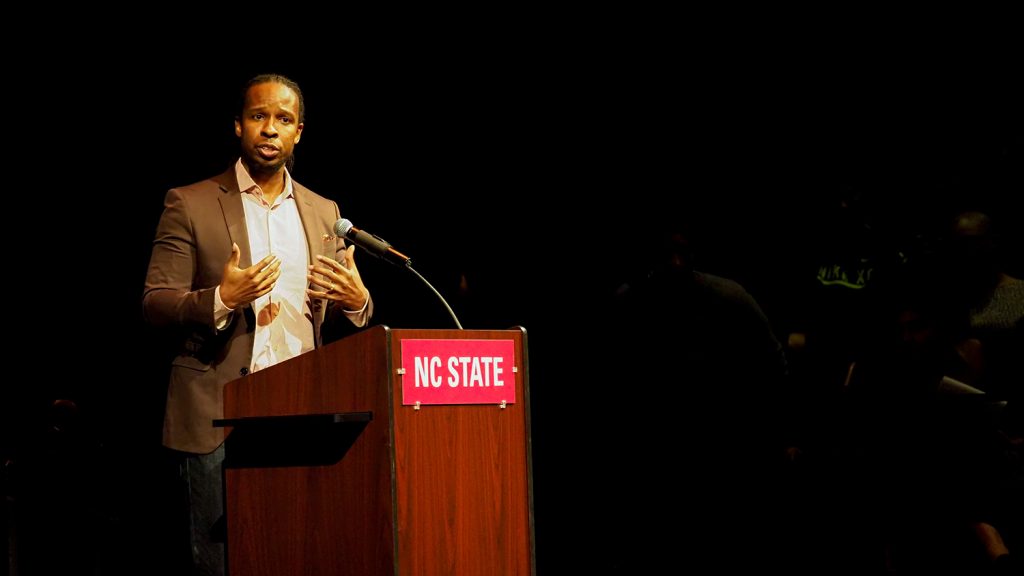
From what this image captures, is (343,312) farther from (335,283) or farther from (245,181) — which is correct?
(245,181)

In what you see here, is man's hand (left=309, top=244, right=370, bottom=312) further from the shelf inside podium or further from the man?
the shelf inside podium

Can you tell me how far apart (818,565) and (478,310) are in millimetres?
1882

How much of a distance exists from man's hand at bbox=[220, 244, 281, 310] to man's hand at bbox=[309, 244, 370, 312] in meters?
A: 0.12

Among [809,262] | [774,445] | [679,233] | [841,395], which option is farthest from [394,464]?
[809,262]

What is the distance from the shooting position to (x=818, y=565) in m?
4.54

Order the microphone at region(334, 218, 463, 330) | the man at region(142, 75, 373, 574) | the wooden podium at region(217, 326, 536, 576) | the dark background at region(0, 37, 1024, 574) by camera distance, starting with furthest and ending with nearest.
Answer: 1. the dark background at region(0, 37, 1024, 574)
2. the man at region(142, 75, 373, 574)
3. the microphone at region(334, 218, 463, 330)
4. the wooden podium at region(217, 326, 536, 576)

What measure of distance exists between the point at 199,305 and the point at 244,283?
13 cm

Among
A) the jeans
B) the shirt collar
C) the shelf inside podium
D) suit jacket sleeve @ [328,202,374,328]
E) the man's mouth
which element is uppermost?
the man's mouth

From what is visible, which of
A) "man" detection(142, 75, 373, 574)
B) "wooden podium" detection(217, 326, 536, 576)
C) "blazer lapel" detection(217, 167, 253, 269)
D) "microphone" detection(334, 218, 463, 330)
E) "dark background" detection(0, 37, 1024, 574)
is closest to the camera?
"wooden podium" detection(217, 326, 536, 576)

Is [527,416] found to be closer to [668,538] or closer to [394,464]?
[394,464]

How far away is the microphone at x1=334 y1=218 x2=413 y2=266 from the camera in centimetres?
219

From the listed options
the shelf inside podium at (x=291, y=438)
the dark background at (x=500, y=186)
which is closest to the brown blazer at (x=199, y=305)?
the shelf inside podium at (x=291, y=438)

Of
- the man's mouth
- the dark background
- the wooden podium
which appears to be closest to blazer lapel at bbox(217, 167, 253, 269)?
the man's mouth

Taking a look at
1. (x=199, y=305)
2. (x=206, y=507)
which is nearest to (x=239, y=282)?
(x=199, y=305)
